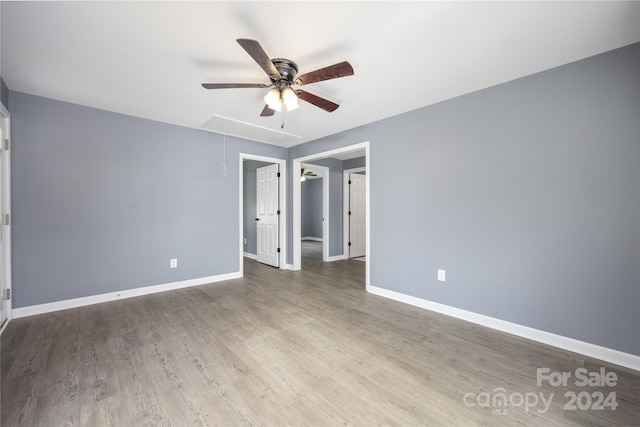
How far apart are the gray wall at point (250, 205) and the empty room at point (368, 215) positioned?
1.99 metres

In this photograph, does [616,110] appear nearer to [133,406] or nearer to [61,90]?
[133,406]

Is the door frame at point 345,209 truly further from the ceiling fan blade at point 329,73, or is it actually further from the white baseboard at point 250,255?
the ceiling fan blade at point 329,73

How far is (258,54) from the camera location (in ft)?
5.40

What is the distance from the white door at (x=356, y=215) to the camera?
6.27m

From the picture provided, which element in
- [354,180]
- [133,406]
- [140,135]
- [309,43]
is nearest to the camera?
[133,406]

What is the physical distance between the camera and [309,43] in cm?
192

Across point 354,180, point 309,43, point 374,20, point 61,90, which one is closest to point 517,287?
point 374,20

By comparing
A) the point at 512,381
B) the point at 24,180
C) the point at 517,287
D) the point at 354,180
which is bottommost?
the point at 512,381

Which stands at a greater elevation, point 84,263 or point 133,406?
point 84,263

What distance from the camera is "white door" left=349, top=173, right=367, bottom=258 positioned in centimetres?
627

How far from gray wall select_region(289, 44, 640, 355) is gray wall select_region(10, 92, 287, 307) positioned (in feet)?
9.66

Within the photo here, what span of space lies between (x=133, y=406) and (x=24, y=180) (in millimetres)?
2885

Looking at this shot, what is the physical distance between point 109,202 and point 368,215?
345 cm

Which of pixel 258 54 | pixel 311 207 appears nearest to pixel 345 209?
pixel 311 207
